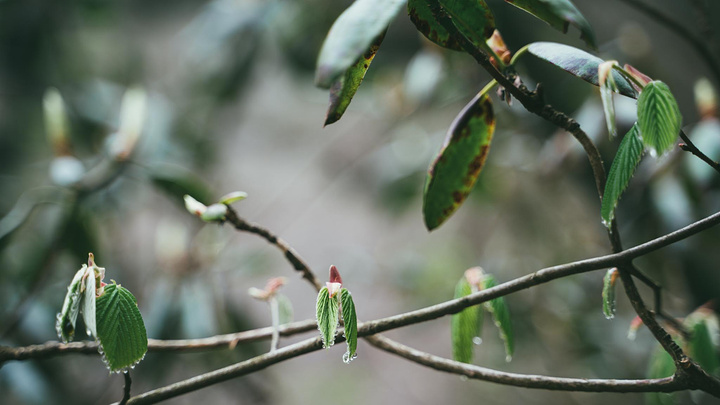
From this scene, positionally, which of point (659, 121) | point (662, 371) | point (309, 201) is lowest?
point (662, 371)

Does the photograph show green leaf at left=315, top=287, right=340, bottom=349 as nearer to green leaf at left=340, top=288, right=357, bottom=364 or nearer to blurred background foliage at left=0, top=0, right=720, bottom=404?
green leaf at left=340, top=288, right=357, bottom=364

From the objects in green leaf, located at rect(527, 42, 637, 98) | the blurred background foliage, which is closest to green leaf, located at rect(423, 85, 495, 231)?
green leaf, located at rect(527, 42, 637, 98)

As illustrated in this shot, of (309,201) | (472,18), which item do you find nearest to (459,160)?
(472,18)

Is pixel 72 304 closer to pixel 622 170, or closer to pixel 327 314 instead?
pixel 327 314

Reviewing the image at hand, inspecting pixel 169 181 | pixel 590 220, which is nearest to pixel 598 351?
pixel 590 220

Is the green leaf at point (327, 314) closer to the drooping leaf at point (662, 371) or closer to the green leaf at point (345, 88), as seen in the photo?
the green leaf at point (345, 88)

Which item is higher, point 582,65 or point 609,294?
point 582,65

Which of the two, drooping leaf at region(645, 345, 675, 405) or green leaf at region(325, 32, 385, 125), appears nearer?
green leaf at region(325, 32, 385, 125)
